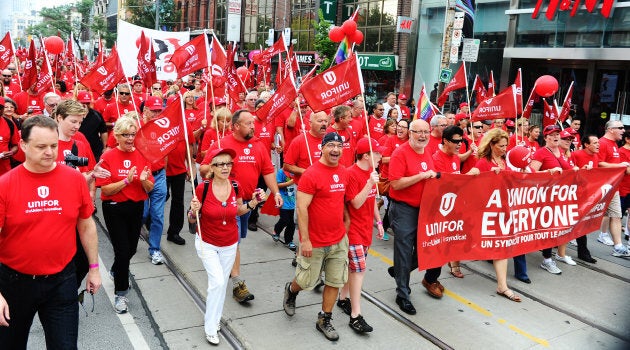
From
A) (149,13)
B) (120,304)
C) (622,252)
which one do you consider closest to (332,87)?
(120,304)

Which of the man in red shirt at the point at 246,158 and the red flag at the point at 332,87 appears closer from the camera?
the man in red shirt at the point at 246,158

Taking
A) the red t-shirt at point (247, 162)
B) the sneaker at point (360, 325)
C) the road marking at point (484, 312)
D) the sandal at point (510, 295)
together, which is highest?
the red t-shirt at point (247, 162)

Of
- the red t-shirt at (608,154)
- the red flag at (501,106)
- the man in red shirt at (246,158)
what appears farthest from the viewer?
the red flag at (501,106)

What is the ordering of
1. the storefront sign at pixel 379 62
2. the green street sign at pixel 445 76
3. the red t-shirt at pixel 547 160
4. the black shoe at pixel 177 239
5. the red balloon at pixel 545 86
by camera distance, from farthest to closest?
the storefront sign at pixel 379 62 < the green street sign at pixel 445 76 < the red balloon at pixel 545 86 < the black shoe at pixel 177 239 < the red t-shirt at pixel 547 160

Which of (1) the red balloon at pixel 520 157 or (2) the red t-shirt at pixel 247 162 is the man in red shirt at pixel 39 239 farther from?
(1) the red balloon at pixel 520 157

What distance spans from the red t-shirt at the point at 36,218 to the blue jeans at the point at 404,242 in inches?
131

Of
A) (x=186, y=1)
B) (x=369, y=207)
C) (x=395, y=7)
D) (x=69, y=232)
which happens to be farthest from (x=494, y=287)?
(x=186, y=1)

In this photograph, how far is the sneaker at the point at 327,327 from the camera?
4812 mm

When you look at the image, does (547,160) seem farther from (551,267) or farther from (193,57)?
(193,57)

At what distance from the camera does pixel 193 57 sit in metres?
8.14

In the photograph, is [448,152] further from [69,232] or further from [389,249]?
[69,232]

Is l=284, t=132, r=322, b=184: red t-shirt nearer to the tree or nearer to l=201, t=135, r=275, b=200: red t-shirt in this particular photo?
l=201, t=135, r=275, b=200: red t-shirt

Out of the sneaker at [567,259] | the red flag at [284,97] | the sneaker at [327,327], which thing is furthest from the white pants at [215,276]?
the sneaker at [567,259]

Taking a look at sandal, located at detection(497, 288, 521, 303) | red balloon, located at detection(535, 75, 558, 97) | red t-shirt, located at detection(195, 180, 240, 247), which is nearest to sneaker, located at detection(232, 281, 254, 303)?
red t-shirt, located at detection(195, 180, 240, 247)
